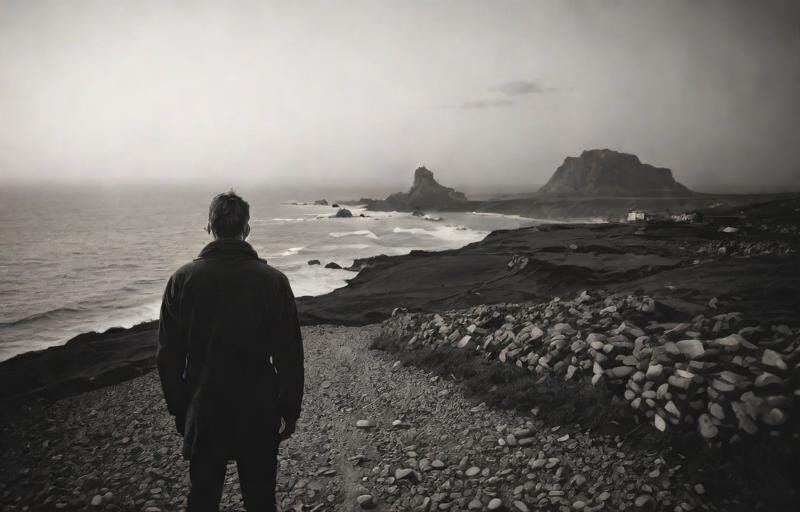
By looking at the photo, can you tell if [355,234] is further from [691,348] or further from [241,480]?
[241,480]

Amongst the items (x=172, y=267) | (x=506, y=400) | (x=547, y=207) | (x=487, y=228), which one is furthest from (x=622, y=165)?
(x=506, y=400)

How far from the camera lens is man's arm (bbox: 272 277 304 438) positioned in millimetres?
3270

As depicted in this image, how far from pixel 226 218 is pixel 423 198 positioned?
12507cm

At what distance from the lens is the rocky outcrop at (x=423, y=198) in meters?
122

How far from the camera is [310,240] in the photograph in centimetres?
5541

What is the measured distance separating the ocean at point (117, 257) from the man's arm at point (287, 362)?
22.0 metres

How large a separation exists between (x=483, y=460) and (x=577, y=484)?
124cm

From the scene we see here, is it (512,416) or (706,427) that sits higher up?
(706,427)

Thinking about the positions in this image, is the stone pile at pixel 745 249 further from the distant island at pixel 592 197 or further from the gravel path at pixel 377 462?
the distant island at pixel 592 197

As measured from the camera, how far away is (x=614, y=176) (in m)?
165

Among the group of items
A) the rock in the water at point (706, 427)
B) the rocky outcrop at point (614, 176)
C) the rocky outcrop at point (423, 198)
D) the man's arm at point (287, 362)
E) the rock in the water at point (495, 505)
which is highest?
the rocky outcrop at point (614, 176)

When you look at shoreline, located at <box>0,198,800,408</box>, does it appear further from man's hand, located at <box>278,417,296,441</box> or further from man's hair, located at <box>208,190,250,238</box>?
man's hair, located at <box>208,190,250,238</box>

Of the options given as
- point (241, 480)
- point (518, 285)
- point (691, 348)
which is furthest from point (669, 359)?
point (518, 285)

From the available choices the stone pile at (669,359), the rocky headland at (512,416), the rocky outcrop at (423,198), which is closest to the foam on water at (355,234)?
the rocky headland at (512,416)
